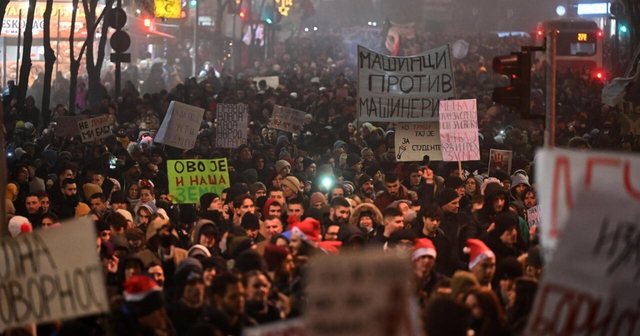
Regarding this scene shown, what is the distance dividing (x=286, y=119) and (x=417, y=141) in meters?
5.39

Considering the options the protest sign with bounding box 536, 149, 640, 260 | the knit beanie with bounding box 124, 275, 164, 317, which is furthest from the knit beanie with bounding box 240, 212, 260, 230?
the protest sign with bounding box 536, 149, 640, 260

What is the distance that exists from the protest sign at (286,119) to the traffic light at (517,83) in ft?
41.0

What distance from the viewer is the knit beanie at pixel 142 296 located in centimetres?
862

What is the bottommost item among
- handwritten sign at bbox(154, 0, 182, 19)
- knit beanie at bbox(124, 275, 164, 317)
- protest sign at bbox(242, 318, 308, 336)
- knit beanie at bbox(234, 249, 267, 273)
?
knit beanie at bbox(124, 275, 164, 317)

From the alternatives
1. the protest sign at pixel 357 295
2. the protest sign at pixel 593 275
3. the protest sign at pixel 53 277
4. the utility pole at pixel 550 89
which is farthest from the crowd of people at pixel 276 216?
the protest sign at pixel 357 295

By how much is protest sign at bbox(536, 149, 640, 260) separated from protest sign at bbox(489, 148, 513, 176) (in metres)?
12.5

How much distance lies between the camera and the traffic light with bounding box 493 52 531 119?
1205 cm

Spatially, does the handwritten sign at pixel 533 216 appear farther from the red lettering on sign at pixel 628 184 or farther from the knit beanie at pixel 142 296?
the red lettering on sign at pixel 628 184

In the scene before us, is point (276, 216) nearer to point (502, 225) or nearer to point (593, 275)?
point (502, 225)

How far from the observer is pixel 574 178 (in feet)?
22.0

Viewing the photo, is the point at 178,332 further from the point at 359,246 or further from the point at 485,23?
the point at 485,23

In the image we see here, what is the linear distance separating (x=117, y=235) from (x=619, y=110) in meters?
19.4

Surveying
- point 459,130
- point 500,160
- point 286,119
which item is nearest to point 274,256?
point 459,130

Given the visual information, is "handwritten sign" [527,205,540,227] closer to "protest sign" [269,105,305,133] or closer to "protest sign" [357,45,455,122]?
"protest sign" [357,45,455,122]
